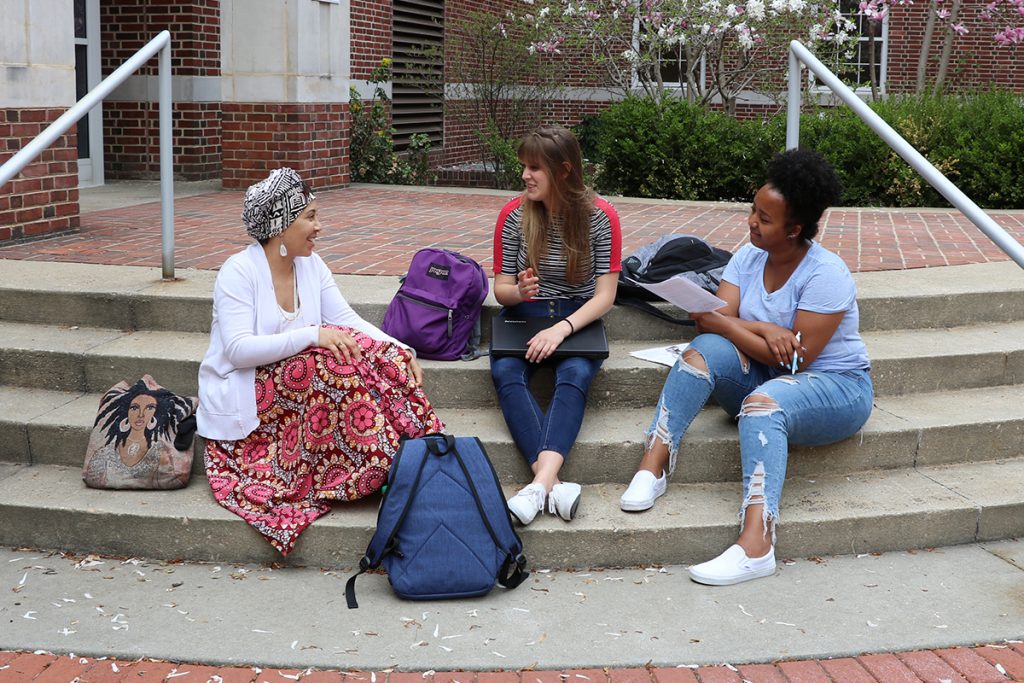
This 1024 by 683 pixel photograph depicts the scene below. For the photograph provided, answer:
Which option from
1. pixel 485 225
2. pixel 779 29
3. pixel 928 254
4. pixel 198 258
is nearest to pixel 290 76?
pixel 485 225

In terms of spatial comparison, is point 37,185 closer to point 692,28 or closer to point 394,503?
point 394,503

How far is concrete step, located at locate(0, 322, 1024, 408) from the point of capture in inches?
184

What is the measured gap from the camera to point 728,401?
14.3ft

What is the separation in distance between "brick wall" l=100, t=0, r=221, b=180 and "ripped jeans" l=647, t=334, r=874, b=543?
7.72m

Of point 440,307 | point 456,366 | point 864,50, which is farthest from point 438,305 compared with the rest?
point 864,50

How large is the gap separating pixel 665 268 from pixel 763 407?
117 centimetres

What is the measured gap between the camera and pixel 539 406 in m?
4.47

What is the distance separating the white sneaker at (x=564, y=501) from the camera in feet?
13.0

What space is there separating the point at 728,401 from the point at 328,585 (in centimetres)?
160

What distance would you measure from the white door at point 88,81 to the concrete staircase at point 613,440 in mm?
5153

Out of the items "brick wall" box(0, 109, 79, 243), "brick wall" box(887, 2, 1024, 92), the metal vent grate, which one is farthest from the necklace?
"brick wall" box(887, 2, 1024, 92)

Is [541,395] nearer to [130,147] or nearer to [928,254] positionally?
[928,254]

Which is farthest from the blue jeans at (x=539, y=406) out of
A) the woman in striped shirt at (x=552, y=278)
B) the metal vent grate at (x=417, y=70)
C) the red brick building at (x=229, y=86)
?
the metal vent grate at (x=417, y=70)

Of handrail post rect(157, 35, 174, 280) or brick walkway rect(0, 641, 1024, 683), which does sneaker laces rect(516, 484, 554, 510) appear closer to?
brick walkway rect(0, 641, 1024, 683)
